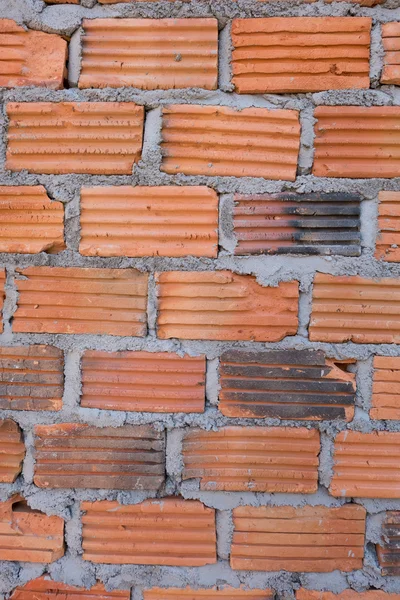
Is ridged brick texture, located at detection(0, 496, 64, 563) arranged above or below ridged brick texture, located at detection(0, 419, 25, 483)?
below

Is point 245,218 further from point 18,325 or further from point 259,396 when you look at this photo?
point 18,325

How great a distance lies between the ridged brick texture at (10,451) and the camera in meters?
0.94

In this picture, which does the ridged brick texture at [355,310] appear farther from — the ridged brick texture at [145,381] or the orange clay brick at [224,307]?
the ridged brick texture at [145,381]

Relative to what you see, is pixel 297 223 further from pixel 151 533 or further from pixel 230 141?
pixel 151 533

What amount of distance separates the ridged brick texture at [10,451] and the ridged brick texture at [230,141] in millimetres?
663

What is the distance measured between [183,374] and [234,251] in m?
0.29

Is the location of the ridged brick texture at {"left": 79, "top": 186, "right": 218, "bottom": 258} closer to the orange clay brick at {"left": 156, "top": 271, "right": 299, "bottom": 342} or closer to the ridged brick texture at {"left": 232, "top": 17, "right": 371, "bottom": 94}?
the orange clay brick at {"left": 156, "top": 271, "right": 299, "bottom": 342}

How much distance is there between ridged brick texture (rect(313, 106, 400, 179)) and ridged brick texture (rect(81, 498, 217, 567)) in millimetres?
796

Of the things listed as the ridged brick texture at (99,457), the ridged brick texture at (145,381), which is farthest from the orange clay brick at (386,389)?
the ridged brick texture at (99,457)

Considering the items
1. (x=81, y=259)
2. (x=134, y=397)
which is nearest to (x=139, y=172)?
(x=81, y=259)

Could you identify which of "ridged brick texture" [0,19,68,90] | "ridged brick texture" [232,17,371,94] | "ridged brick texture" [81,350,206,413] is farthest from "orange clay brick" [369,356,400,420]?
"ridged brick texture" [0,19,68,90]

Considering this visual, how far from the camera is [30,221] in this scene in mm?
926

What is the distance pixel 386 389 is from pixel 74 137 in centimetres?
86

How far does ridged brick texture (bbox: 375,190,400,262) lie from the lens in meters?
0.90
